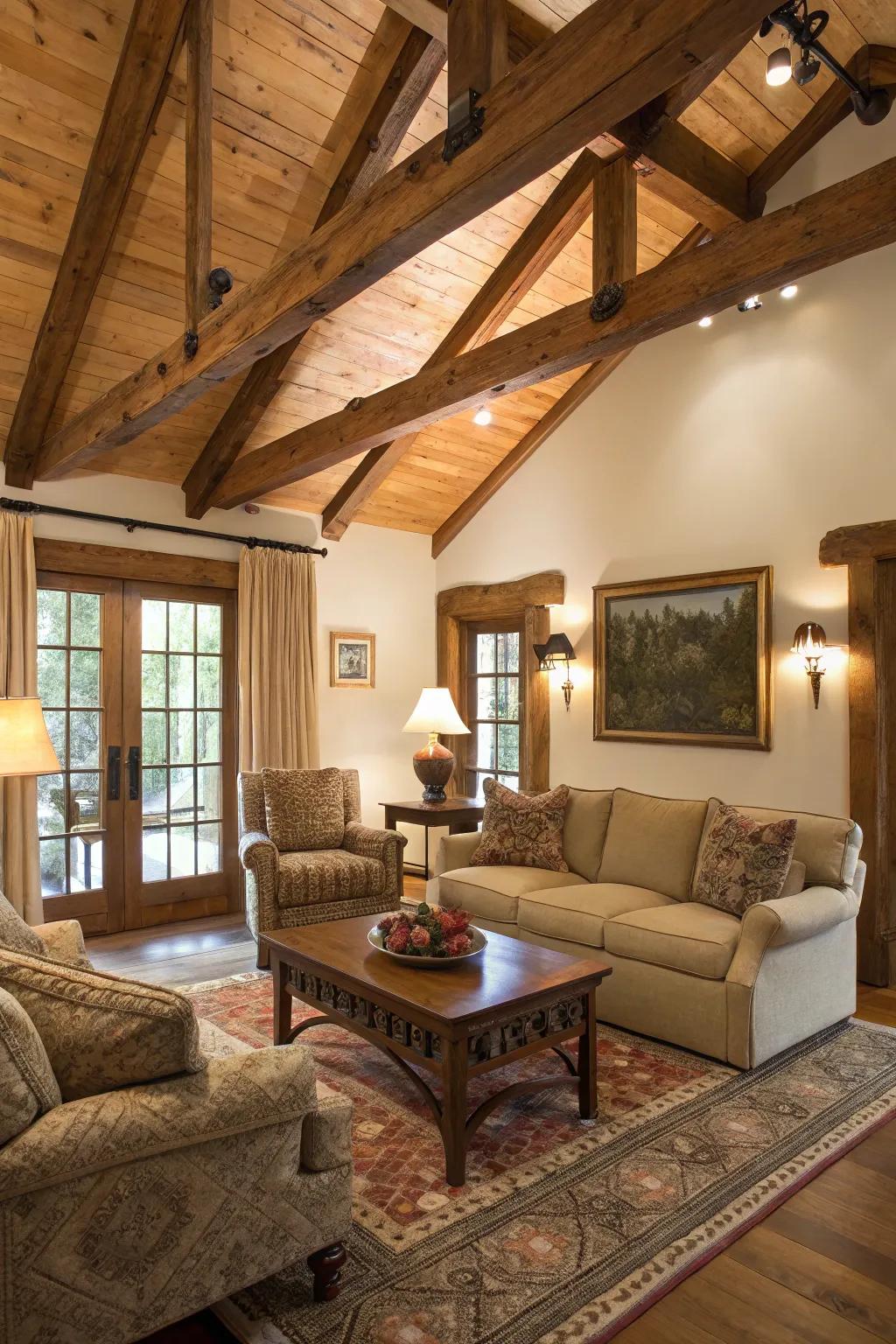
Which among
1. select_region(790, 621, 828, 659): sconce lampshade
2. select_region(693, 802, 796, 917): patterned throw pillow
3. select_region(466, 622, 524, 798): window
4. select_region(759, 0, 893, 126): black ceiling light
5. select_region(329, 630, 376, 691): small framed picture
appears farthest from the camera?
select_region(466, 622, 524, 798): window

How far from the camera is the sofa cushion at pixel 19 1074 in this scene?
1546mm

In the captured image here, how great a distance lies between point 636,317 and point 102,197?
2437mm

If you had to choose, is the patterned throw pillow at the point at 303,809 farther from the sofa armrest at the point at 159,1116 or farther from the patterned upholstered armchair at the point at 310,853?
the sofa armrest at the point at 159,1116

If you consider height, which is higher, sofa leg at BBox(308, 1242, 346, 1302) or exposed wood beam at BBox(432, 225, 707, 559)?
exposed wood beam at BBox(432, 225, 707, 559)

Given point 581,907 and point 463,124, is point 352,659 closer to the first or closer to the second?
point 581,907

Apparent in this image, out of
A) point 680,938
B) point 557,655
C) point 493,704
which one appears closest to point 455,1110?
point 680,938

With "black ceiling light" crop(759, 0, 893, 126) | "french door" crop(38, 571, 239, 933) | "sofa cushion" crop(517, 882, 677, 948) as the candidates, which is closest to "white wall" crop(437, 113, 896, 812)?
"black ceiling light" crop(759, 0, 893, 126)

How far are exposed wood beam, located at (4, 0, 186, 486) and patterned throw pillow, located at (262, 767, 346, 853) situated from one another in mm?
2404

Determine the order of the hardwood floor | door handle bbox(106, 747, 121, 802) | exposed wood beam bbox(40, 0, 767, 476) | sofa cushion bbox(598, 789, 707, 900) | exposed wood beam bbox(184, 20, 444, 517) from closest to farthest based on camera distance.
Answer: the hardwood floor < exposed wood beam bbox(40, 0, 767, 476) < exposed wood beam bbox(184, 20, 444, 517) < sofa cushion bbox(598, 789, 707, 900) < door handle bbox(106, 747, 121, 802)

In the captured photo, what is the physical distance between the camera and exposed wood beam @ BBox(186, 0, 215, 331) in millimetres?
3469

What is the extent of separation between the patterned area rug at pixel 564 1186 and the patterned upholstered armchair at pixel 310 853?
0.96 m

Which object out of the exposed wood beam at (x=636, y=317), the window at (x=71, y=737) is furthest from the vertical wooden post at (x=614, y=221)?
the window at (x=71, y=737)

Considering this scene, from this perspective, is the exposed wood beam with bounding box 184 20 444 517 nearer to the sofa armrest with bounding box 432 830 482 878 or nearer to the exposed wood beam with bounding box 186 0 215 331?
the exposed wood beam with bounding box 186 0 215 331

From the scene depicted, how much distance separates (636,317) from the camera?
338cm
